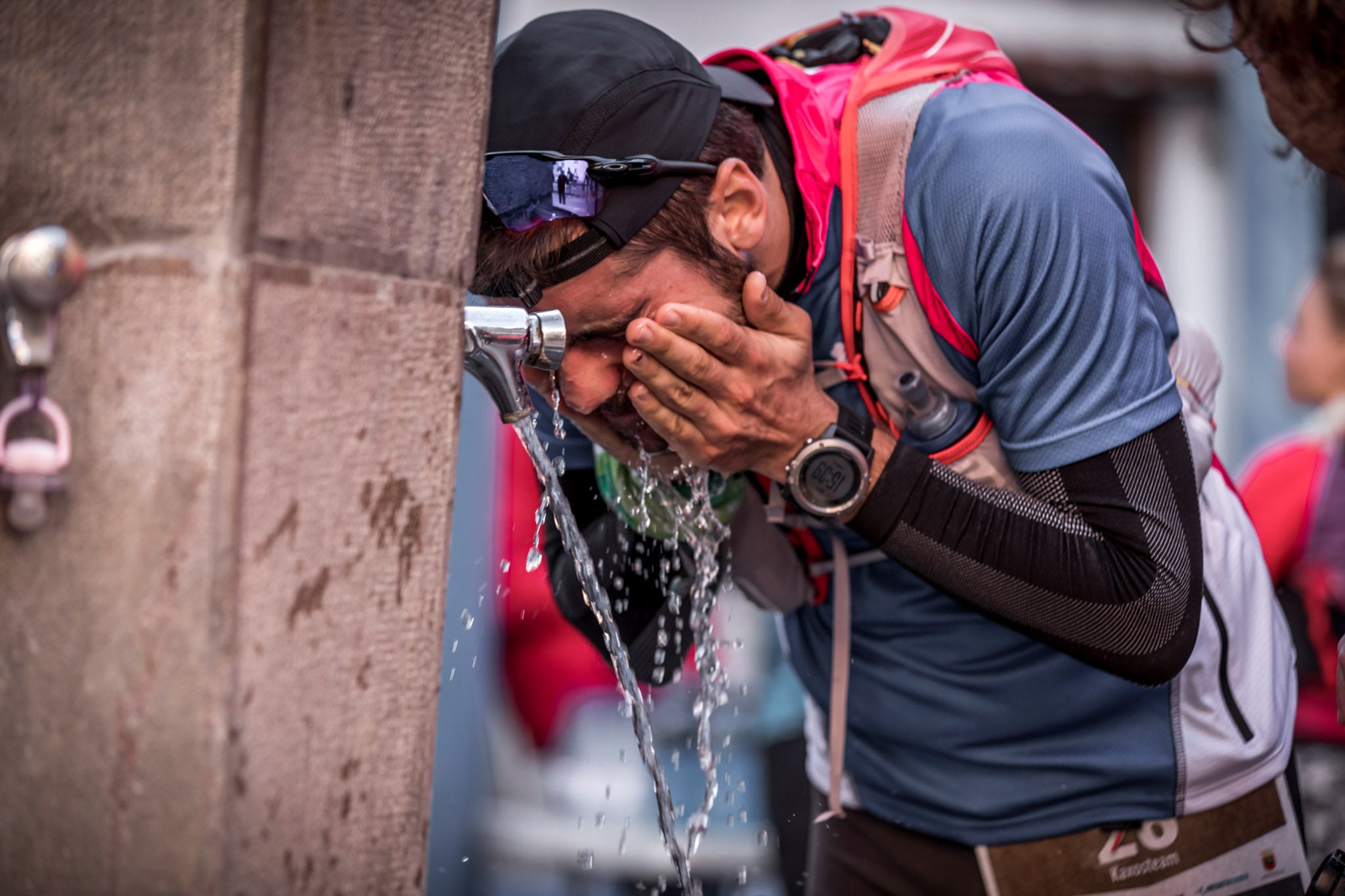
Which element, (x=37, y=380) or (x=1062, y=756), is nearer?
(x=37, y=380)

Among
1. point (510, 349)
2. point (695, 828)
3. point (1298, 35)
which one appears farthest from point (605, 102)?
point (695, 828)

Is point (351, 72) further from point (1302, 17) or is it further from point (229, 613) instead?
point (1302, 17)

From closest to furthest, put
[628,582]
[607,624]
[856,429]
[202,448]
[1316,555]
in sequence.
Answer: [202,448], [856,429], [607,624], [628,582], [1316,555]

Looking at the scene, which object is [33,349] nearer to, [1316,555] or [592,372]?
[592,372]

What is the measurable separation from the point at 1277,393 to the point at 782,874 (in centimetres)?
399

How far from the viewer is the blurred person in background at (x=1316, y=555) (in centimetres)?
322

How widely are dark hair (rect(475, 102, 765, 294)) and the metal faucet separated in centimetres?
10

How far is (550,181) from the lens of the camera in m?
1.62

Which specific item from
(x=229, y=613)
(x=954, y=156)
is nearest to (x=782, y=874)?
(x=954, y=156)

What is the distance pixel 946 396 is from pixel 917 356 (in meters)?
0.08

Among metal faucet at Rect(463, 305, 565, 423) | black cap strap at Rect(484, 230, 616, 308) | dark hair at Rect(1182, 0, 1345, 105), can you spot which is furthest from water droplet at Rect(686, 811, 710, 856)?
Answer: dark hair at Rect(1182, 0, 1345, 105)

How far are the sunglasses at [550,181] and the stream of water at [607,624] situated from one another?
289 millimetres

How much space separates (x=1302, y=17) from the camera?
5.81 ft

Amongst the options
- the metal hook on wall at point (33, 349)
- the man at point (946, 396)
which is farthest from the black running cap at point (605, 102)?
the metal hook on wall at point (33, 349)
